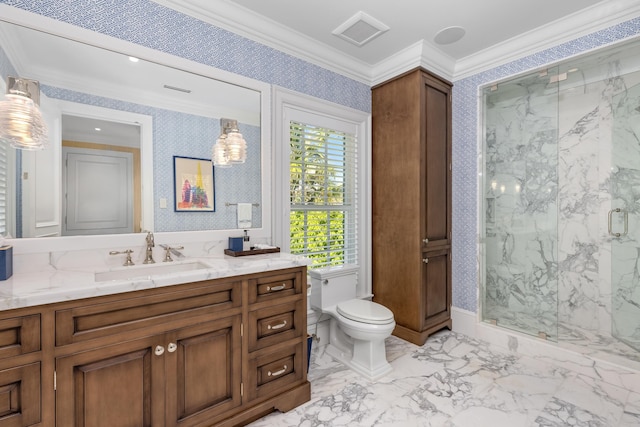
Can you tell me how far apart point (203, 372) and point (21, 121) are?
151cm

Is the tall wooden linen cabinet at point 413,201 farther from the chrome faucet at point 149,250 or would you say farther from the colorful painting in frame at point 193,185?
the chrome faucet at point 149,250

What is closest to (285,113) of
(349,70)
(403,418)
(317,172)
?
(317,172)

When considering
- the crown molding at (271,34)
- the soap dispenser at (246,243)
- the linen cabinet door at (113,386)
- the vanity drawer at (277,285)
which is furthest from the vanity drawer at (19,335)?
the crown molding at (271,34)

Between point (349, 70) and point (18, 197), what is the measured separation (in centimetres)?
256

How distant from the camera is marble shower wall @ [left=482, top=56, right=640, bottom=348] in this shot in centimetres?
260

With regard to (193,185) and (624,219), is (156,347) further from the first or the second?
(624,219)

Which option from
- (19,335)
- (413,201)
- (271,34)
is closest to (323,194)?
(413,201)

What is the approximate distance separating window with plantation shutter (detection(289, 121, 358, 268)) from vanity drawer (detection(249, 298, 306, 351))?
80 cm

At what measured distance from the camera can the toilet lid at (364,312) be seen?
2223 millimetres

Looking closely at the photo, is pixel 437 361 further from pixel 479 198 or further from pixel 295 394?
pixel 479 198

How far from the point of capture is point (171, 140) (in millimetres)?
1978

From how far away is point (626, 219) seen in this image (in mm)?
2553

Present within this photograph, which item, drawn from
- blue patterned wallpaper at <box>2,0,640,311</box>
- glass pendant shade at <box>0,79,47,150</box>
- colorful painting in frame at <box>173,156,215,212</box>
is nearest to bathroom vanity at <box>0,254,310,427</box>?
colorful painting in frame at <box>173,156,215,212</box>

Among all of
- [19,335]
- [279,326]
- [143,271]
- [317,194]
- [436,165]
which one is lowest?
[279,326]
